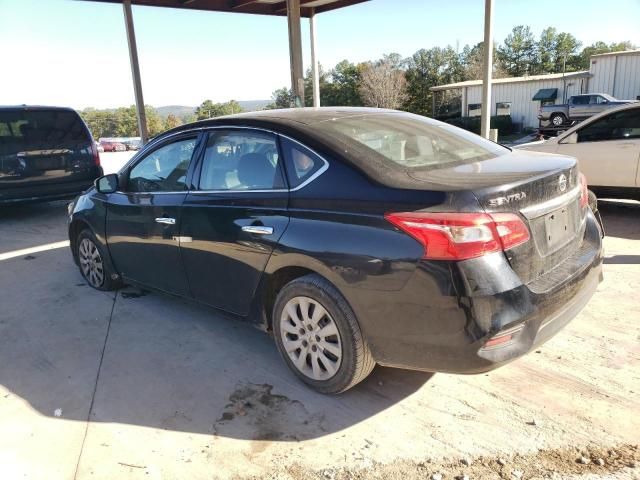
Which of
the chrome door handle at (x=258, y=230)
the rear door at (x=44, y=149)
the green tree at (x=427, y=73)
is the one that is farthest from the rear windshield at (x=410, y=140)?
the green tree at (x=427, y=73)

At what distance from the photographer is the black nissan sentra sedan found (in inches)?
94.3

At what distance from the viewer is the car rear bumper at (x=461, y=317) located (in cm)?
236

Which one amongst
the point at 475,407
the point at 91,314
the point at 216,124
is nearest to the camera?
the point at 475,407

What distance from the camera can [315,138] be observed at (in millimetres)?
2979

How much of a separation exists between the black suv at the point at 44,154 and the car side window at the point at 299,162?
6764 mm

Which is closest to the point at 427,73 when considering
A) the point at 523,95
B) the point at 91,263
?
the point at 523,95

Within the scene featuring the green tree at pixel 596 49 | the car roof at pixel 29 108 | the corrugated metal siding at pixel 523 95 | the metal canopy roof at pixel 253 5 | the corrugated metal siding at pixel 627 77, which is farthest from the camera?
the green tree at pixel 596 49

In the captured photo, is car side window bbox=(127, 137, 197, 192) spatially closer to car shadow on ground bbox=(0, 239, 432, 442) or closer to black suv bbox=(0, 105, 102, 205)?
car shadow on ground bbox=(0, 239, 432, 442)

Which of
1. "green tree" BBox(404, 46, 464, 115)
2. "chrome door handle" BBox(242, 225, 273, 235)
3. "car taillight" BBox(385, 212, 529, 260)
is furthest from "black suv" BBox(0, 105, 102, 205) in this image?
"green tree" BBox(404, 46, 464, 115)

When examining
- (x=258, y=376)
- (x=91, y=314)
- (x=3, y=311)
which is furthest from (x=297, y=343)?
(x=3, y=311)

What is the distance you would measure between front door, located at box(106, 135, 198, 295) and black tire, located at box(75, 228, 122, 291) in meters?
0.18

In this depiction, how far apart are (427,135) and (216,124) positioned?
1476 millimetres

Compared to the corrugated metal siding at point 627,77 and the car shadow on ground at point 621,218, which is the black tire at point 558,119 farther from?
the car shadow on ground at point 621,218

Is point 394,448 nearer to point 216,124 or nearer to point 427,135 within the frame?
point 427,135
